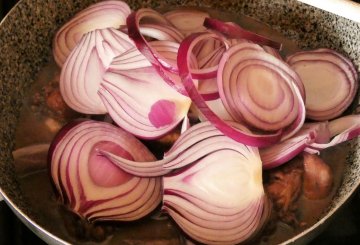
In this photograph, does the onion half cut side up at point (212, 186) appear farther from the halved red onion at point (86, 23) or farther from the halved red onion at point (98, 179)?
the halved red onion at point (86, 23)

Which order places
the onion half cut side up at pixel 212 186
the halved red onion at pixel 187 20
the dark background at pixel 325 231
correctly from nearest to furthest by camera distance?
the onion half cut side up at pixel 212 186
the dark background at pixel 325 231
the halved red onion at pixel 187 20

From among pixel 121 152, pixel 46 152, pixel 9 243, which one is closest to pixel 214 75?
pixel 121 152

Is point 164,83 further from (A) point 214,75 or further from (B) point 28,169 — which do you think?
(B) point 28,169

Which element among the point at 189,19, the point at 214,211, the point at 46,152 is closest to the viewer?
the point at 214,211

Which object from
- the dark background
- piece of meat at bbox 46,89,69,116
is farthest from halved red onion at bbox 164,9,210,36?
the dark background

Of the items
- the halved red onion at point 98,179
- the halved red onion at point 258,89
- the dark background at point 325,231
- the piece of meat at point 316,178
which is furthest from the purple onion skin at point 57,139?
the piece of meat at point 316,178

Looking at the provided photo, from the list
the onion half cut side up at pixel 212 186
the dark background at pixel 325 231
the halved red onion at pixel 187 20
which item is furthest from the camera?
the halved red onion at pixel 187 20

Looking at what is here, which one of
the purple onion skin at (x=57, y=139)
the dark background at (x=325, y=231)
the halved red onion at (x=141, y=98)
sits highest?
the halved red onion at (x=141, y=98)

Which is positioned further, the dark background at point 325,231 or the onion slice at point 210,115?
the dark background at point 325,231
